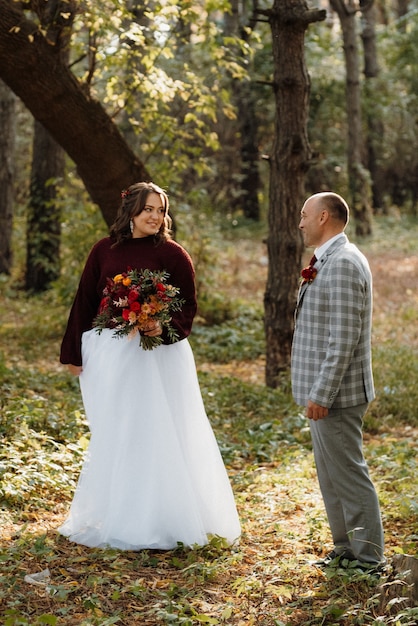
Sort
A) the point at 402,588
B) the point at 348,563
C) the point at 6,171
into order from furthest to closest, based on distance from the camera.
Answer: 1. the point at 6,171
2. the point at 348,563
3. the point at 402,588

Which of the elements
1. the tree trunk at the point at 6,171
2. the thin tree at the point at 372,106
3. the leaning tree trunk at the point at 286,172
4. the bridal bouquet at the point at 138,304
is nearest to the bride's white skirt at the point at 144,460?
the bridal bouquet at the point at 138,304

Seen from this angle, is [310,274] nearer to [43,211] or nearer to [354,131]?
[43,211]

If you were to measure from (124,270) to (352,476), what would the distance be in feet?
6.45

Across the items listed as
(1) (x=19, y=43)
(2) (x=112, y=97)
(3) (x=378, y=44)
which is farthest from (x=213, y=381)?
(3) (x=378, y=44)

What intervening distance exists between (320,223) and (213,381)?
224 inches

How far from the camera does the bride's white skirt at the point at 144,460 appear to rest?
5.36 meters

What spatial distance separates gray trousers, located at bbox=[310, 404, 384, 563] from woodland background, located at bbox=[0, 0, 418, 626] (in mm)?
216

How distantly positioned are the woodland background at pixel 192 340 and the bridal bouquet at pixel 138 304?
140 cm

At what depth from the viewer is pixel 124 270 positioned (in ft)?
17.9

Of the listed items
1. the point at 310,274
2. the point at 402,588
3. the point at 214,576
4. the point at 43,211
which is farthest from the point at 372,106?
the point at 402,588

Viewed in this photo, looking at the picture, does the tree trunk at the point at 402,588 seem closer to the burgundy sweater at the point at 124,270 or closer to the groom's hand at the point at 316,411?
the groom's hand at the point at 316,411

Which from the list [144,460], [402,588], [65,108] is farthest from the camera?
[65,108]

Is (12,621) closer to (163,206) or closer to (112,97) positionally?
(163,206)

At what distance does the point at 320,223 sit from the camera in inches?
187
